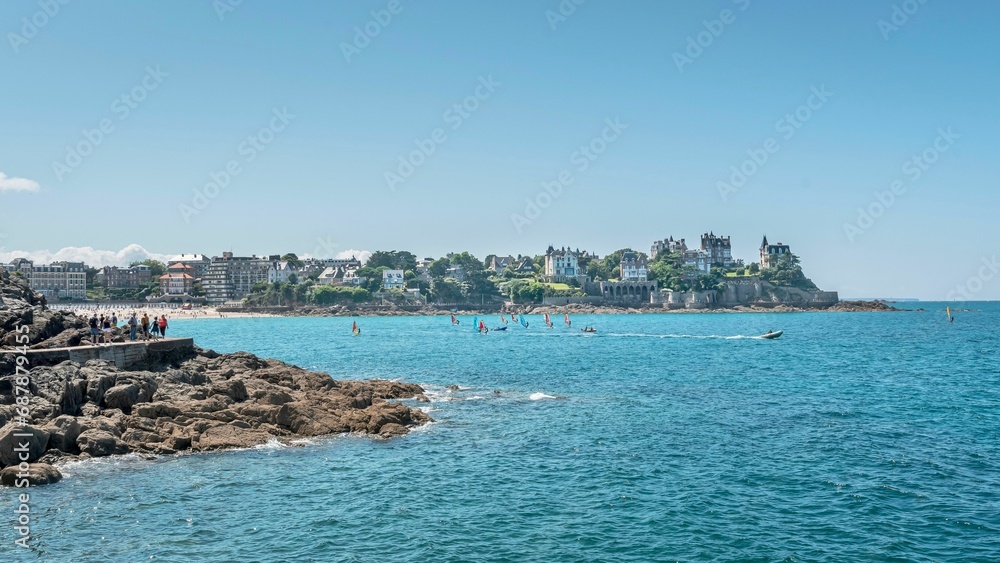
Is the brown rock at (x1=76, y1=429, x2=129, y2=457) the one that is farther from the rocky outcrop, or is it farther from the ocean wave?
the ocean wave

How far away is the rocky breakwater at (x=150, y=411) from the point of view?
72.3ft

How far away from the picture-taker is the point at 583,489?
20219 millimetres

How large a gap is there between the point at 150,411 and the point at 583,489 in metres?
14.8

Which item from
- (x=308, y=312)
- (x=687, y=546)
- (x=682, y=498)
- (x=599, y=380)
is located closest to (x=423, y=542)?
(x=687, y=546)

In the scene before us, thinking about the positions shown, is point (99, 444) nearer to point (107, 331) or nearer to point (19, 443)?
point (19, 443)

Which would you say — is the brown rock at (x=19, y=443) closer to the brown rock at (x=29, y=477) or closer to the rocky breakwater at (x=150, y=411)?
the rocky breakwater at (x=150, y=411)

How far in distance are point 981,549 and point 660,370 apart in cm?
3524

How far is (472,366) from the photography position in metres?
54.3

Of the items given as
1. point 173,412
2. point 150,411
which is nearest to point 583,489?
point 173,412

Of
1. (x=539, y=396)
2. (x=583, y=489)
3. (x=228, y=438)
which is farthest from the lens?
(x=539, y=396)

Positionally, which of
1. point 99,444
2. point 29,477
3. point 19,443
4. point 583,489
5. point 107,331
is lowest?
point 583,489

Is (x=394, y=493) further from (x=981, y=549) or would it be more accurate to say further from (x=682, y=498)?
(x=981, y=549)

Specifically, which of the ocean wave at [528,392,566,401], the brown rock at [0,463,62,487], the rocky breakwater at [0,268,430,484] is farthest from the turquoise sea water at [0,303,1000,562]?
the rocky breakwater at [0,268,430,484]

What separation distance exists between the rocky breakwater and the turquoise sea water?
1032 mm
